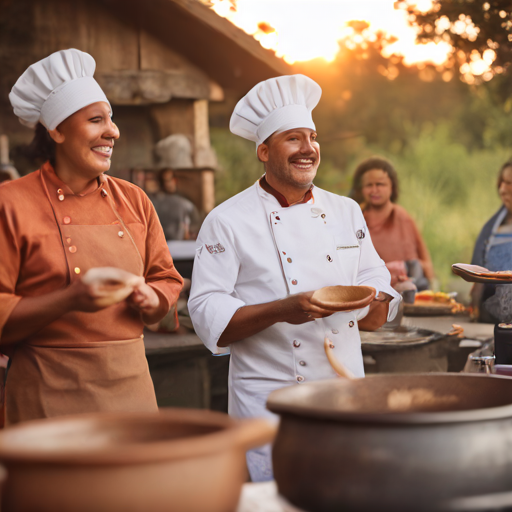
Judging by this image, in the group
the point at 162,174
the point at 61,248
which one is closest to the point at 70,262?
the point at 61,248

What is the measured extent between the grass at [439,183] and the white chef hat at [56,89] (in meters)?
6.79

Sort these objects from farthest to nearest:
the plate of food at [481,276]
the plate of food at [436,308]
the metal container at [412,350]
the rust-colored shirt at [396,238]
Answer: the rust-colored shirt at [396,238] → the plate of food at [436,308] → the metal container at [412,350] → the plate of food at [481,276]

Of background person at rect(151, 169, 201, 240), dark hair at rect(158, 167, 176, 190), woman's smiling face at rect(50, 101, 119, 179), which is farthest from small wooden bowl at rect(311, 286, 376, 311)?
dark hair at rect(158, 167, 176, 190)

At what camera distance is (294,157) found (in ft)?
7.73

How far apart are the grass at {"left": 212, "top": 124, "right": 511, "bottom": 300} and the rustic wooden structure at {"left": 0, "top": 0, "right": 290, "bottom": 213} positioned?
2.99 metres

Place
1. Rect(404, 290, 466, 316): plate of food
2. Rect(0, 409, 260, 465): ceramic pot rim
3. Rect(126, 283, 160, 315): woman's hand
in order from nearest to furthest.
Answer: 1. Rect(0, 409, 260, 465): ceramic pot rim
2. Rect(126, 283, 160, 315): woman's hand
3. Rect(404, 290, 466, 316): plate of food

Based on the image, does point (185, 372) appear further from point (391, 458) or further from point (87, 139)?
point (391, 458)

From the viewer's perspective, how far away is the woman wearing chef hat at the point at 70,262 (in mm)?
1920

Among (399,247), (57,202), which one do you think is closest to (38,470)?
(57,202)

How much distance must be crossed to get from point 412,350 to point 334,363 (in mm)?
1758

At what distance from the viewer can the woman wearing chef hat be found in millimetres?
1920

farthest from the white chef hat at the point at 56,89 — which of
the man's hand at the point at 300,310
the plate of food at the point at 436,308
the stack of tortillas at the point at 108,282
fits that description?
the plate of food at the point at 436,308

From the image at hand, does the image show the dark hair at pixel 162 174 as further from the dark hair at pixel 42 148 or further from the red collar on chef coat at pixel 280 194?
the dark hair at pixel 42 148

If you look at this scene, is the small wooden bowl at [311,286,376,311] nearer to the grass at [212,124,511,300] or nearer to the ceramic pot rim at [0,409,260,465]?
the ceramic pot rim at [0,409,260,465]
